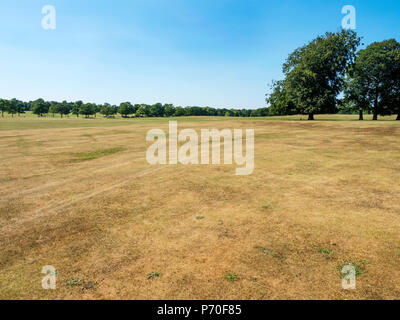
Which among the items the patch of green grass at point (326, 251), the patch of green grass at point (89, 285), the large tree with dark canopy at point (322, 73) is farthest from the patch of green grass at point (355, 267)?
the large tree with dark canopy at point (322, 73)

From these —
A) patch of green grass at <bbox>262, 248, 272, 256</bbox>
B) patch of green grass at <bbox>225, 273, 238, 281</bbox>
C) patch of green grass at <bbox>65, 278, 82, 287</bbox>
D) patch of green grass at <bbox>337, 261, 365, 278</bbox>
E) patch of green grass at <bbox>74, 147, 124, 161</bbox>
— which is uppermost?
patch of green grass at <bbox>74, 147, 124, 161</bbox>

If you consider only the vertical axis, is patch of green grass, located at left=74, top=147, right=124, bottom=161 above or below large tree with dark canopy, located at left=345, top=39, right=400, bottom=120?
below

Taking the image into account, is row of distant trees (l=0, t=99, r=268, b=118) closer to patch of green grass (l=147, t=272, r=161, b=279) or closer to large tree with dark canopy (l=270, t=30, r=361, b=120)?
large tree with dark canopy (l=270, t=30, r=361, b=120)

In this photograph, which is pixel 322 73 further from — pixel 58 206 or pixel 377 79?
pixel 58 206

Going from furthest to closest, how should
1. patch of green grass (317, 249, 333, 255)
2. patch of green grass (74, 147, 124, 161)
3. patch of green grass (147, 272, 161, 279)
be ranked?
patch of green grass (74, 147, 124, 161)
patch of green grass (317, 249, 333, 255)
patch of green grass (147, 272, 161, 279)

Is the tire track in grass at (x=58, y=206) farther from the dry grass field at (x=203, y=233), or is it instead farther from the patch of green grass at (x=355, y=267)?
the patch of green grass at (x=355, y=267)

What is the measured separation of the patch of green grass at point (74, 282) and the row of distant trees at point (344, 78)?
200ft

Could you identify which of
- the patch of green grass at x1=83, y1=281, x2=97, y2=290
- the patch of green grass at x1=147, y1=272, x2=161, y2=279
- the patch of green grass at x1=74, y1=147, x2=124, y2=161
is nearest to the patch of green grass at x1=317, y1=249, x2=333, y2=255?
the patch of green grass at x1=147, y1=272, x2=161, y2=279

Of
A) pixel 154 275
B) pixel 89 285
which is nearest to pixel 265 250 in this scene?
pixel 154 275

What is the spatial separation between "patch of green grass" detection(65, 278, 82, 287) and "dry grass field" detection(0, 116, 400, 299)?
40 millimetres

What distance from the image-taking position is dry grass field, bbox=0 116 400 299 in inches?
217

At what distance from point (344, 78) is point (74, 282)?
70168 mm

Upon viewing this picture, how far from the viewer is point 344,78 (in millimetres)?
59031

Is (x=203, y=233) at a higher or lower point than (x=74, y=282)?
higher
